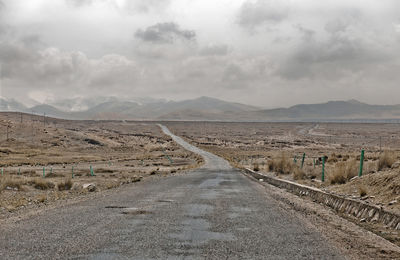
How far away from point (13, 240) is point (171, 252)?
3.23m

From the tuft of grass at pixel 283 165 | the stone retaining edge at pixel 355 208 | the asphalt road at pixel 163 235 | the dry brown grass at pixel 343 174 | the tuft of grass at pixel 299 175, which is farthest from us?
the tuft of grass at pixel 283 165

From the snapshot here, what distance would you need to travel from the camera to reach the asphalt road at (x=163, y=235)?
22.2ft

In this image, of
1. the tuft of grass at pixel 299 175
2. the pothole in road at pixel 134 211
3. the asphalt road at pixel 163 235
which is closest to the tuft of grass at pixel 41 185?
the asphalt road at pixel 163 235

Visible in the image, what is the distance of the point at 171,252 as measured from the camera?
678cm

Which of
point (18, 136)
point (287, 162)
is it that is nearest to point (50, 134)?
point (18, 136)

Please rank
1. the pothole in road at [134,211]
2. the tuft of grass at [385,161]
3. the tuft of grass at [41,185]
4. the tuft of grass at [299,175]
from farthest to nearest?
the tuft of grass at [41,185] < the tuft of grass at [299,175] < the tuft of grass at [385,161] < the pothole in road at [134,211]

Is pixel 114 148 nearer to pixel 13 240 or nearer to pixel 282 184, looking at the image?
pixel 282 184

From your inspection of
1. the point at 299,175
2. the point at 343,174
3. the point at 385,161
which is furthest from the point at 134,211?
the point at 299,175

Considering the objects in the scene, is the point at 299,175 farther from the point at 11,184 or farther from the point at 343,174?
the point at 11,184

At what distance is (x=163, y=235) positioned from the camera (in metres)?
8.17

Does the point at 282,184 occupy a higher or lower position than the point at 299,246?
lower

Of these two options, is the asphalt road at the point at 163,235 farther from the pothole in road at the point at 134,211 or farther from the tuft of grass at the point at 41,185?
the tuft of grass at the point at 41,185

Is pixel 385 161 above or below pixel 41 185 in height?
above

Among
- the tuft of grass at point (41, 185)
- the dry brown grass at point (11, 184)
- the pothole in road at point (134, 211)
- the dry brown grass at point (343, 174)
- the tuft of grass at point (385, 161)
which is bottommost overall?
the tuft of grass at point (41, 185)
